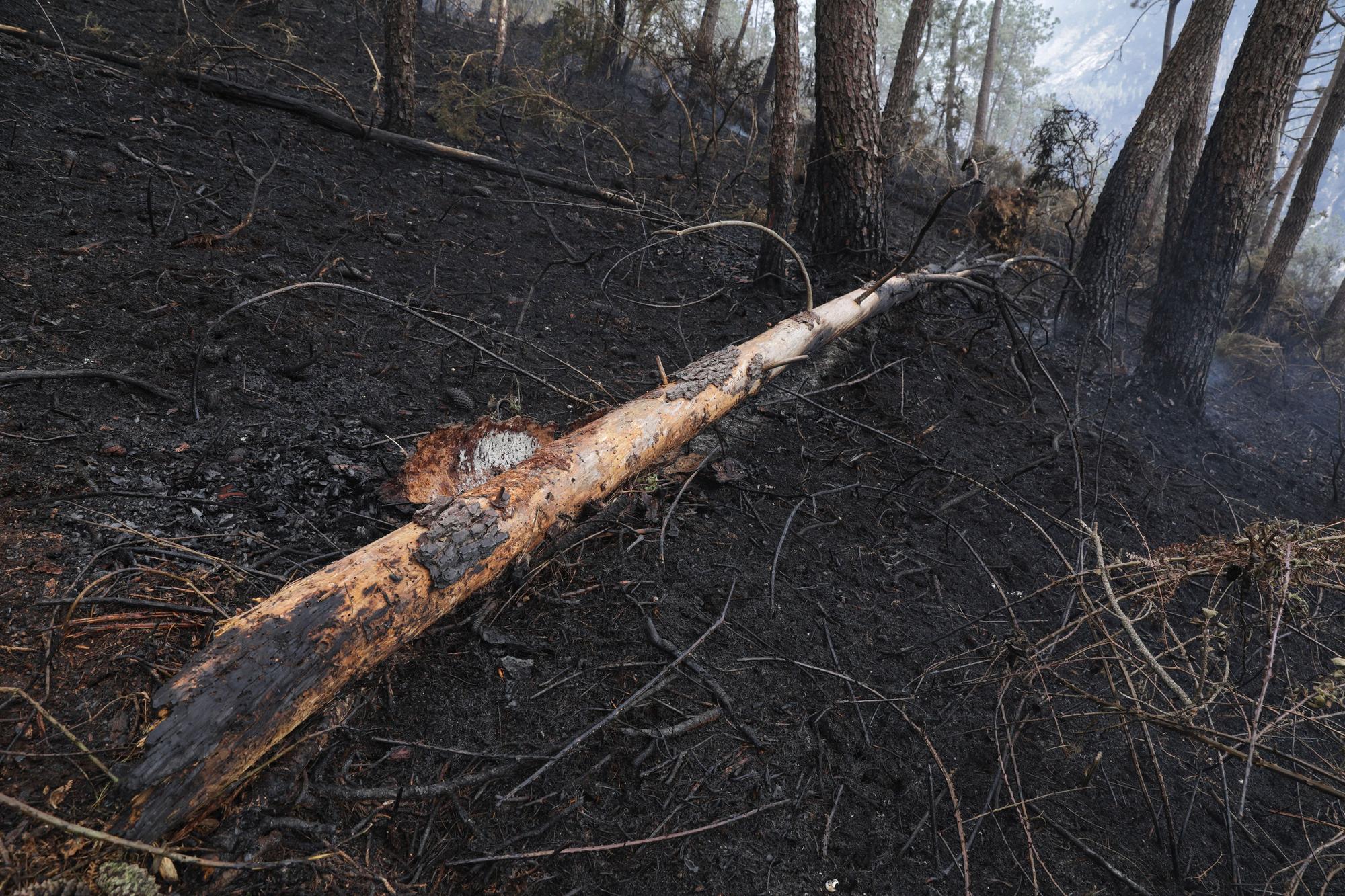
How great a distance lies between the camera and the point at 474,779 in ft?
5.69

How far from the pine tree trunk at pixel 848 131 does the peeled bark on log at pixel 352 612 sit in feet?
10.6

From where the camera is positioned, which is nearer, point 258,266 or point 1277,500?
point 258,266

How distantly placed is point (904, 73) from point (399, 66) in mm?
7242

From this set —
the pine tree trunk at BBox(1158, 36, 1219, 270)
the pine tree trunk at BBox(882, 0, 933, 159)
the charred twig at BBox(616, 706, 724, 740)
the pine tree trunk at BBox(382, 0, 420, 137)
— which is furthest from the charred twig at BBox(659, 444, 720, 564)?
the pine tree trunk at BBox(882, 0, 933, 159)

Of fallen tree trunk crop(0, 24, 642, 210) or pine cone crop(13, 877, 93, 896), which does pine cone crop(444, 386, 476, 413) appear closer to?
pine cone crop(13, 877, 93, 896)

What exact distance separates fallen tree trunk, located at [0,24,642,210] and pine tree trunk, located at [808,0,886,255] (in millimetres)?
1658

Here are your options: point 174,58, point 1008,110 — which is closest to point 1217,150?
point 174,58

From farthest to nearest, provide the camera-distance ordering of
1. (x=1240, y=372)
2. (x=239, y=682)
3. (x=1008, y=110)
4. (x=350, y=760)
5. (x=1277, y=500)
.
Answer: (x=1008, y=110) < (x=1240, y=372) < (x=1277, y=500) < (x=350, y=760) < (x=239, y=682)

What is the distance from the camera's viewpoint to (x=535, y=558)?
231 centimetres

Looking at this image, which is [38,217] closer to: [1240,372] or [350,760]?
[350,760]

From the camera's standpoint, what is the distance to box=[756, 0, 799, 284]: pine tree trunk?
206 inches

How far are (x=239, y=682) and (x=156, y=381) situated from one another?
6.46 feet

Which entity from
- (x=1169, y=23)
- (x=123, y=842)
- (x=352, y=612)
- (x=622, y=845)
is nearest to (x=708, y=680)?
(x=622, y=845)

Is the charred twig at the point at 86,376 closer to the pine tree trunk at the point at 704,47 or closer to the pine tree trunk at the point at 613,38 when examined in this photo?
the pine tree trunk at the point at 704,47
